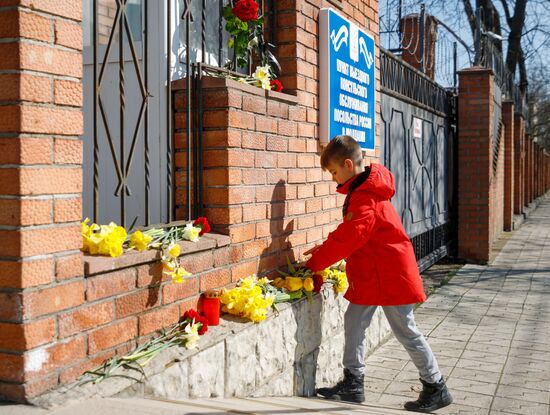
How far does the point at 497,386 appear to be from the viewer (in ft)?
13.2

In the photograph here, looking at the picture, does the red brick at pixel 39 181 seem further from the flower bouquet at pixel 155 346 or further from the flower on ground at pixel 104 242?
the flower bouquet at pixel 155 346

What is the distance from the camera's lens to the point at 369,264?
3.54 m

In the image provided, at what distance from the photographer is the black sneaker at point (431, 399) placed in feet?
12.0

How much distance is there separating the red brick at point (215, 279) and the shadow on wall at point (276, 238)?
0.34 metres

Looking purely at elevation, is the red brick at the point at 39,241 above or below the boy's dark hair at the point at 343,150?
below

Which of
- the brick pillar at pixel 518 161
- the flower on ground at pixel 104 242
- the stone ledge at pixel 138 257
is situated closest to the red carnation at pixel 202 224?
the stone ledge at pixel 138 257

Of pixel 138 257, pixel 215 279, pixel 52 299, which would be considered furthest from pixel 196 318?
pixel 52 299

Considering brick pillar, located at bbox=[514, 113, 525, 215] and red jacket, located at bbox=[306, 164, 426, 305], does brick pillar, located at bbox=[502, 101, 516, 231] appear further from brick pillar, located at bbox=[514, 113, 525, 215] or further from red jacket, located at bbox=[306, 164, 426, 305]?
red jacket, located at bbox=[306, 164, 426, 305]

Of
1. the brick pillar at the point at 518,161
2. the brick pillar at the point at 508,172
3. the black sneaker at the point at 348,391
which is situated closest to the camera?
the black sneaker at the point at 348,391

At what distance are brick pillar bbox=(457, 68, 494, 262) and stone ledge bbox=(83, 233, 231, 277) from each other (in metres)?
7.29

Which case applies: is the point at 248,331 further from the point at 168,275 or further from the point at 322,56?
the point at 322,56

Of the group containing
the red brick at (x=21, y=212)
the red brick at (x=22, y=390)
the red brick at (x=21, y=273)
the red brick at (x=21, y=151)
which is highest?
the red brick at (x=21, y=151)

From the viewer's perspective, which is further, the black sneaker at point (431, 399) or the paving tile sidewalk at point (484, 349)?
the paving tile sidewalk at point (484, 349)

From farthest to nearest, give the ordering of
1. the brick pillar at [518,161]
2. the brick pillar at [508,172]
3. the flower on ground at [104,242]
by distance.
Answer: the brick pillar at [518,161] → the brick pillar at [508,172] → the flower on ground at [104,242]
